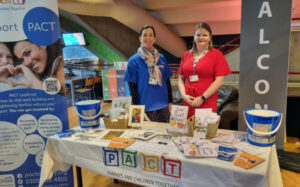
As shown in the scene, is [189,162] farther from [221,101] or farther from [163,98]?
[221,101]

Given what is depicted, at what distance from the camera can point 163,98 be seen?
6.66 feet

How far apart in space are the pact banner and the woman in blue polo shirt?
24.3 inches

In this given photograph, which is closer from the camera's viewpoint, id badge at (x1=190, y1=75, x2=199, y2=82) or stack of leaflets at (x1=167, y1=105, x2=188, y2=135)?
stack of leaflets at (x1=167, y1=105, x2=188, y2=135)

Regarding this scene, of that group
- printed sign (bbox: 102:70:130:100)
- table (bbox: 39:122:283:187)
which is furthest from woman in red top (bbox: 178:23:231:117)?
printed sign (bbox: 102:70:130:100)

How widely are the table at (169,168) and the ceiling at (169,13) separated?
4.82 m

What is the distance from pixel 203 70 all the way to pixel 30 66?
54.4 inches

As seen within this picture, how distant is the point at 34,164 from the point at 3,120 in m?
0.46

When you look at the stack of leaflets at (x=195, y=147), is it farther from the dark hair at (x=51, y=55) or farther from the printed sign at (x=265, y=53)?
the dark hair at (x=51, y=55)

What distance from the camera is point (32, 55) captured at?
1.79m

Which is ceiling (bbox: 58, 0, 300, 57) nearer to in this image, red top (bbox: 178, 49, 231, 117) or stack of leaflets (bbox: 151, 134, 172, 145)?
red top (bbox: 178, 49, 231, 117)

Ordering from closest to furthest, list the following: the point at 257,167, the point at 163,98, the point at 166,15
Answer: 1. the point at 257,167
2. the point at 163,98
3. the point at 166,15

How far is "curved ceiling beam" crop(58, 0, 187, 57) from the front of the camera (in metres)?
A: 5.63

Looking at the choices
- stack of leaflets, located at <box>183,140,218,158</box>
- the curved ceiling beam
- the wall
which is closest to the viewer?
stack of leaflets, located at <box>183,140,218,158</box>

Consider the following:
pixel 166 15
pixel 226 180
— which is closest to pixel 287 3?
pixel 226 180
